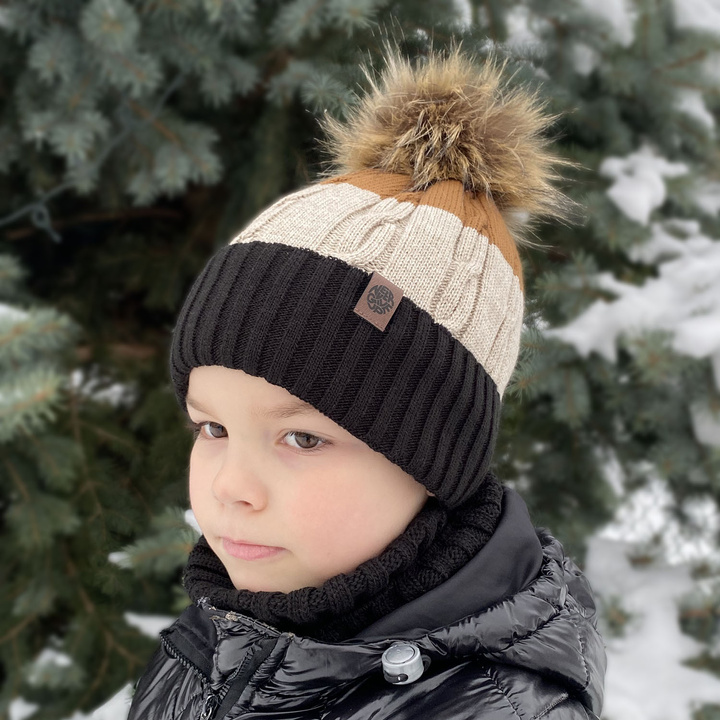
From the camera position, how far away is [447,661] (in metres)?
0.94

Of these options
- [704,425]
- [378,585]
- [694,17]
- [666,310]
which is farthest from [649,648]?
[694,17]

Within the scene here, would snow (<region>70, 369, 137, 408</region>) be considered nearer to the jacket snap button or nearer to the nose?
the nose

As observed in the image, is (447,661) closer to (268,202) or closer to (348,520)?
(348,520)

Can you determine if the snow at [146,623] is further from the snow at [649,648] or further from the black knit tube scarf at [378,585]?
the snow at [649,648]

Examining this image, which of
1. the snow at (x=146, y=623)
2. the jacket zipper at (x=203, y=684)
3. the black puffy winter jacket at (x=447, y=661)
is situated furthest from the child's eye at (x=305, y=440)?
the snow at (x=146, y=623)

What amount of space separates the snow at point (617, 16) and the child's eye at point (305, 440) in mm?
1633

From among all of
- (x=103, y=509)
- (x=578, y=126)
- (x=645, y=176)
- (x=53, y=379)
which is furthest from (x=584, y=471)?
(x=53, y=379)

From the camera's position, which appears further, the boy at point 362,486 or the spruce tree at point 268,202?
the spruce tree at point 268,202

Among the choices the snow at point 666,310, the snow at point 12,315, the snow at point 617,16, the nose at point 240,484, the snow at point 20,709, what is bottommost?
the snow at point 20,709

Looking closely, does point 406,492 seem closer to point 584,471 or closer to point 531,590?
point 531,590

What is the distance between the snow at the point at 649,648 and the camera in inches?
77.5

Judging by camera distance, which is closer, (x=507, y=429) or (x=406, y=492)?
(x=406, y=492)

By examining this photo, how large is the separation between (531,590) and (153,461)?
986mm

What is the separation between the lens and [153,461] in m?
1.70
